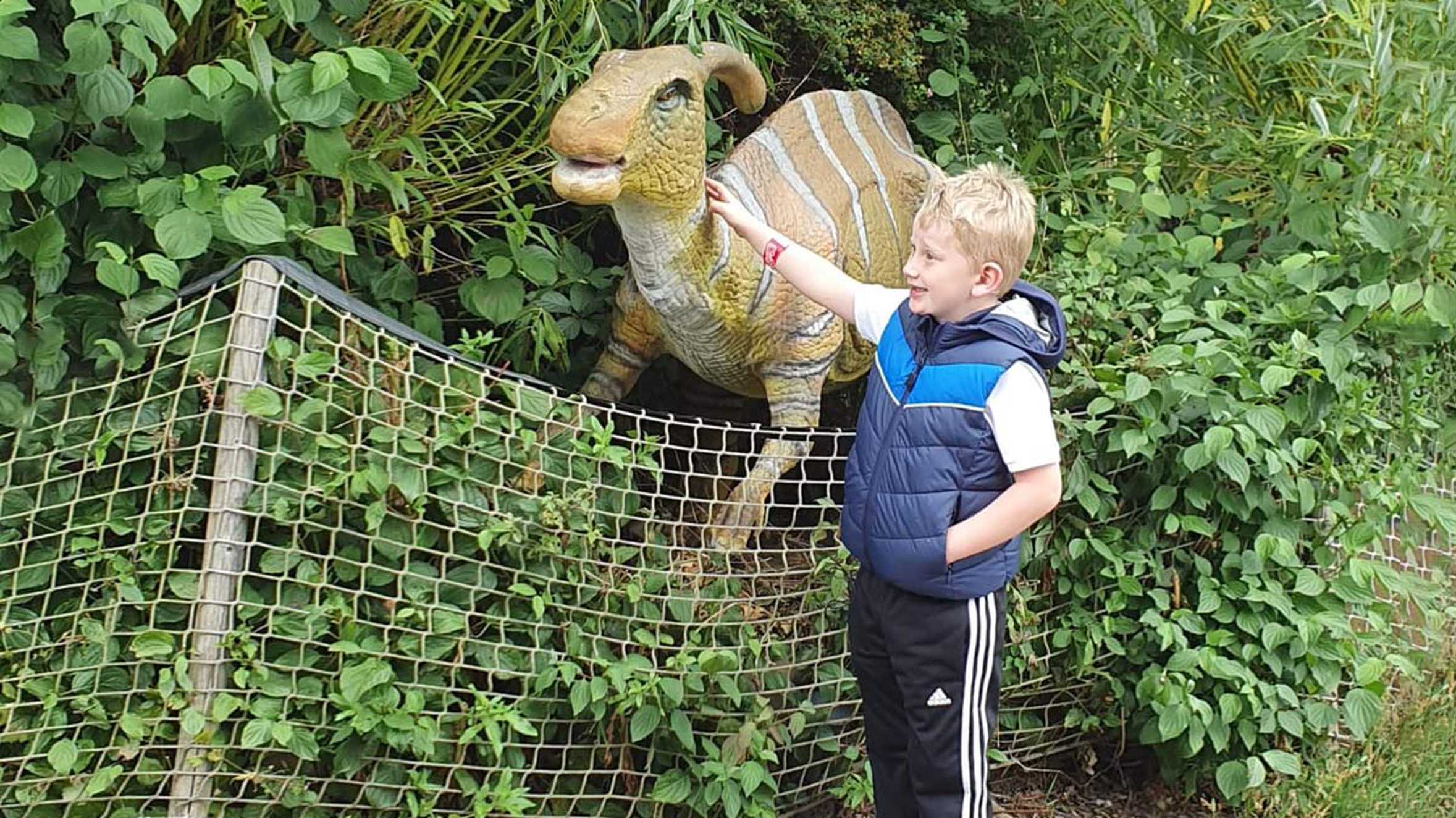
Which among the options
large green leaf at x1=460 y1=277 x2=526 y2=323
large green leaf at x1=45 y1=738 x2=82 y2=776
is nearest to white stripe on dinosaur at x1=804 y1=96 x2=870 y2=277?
large green leaf at x1=460 y1=277 x2=526 y2=323

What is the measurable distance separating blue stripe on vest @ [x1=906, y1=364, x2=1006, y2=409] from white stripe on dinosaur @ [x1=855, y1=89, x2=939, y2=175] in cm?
163

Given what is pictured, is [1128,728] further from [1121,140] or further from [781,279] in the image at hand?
[1121,140]

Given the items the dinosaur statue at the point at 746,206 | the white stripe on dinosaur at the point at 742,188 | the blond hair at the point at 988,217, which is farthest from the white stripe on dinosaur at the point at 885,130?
the blond hair at the point at 988,217

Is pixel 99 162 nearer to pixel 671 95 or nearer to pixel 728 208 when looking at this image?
pixel 671 95

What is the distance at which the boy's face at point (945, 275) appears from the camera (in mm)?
2605

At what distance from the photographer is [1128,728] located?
12.8 ft

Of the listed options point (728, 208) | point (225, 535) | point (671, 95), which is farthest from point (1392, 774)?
point (225, 535)

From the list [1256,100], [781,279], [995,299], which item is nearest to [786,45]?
[781,279]

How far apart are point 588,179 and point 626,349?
2.52 ft

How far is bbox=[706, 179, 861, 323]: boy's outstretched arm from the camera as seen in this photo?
3.01 metres

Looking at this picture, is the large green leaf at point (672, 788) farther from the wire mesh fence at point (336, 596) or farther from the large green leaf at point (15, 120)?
the large green leaf at point (15, 120)

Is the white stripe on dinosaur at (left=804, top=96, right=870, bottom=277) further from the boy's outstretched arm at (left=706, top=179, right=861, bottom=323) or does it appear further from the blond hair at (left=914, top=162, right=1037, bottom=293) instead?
the blond hair at (left=914, top=162, right=1037, bottom=293)

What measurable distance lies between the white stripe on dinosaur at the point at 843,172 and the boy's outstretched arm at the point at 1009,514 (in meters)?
1.39

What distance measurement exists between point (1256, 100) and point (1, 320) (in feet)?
12.0
